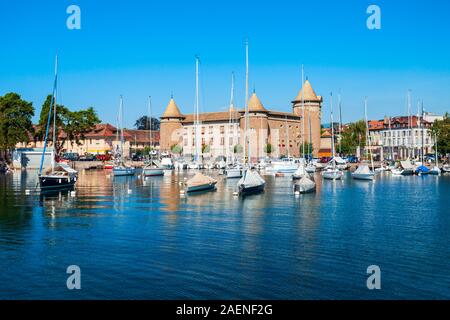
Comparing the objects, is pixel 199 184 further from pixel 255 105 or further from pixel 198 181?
pixel 255 105

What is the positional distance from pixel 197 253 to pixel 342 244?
6.13 metres

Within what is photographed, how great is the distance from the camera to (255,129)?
12506 centimetres

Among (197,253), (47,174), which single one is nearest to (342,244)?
(197,253)

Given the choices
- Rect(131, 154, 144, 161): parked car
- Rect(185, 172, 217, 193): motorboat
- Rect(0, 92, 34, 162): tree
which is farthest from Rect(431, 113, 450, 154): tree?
Rect(0, 92, 34, 162): tree

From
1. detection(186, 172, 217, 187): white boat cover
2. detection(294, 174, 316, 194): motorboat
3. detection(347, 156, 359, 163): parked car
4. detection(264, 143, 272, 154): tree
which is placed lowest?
detection(294, 174, 316, 194): motorboat

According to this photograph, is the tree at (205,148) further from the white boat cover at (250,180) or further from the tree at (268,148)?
the white boat cover at (250,180)

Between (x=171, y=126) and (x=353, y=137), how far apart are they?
47.7 meters

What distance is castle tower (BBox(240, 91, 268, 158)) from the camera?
123688mm

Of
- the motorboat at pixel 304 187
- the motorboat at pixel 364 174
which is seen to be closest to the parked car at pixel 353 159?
the motorboat at pixel 364 174

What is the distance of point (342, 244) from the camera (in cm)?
2241

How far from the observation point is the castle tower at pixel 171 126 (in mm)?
140125

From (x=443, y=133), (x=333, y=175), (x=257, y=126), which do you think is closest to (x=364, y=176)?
(x=333, y=175)

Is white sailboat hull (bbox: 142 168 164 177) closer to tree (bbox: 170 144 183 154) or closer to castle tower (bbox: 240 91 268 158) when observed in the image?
castle tower (bbox: 240 91 268 158)
